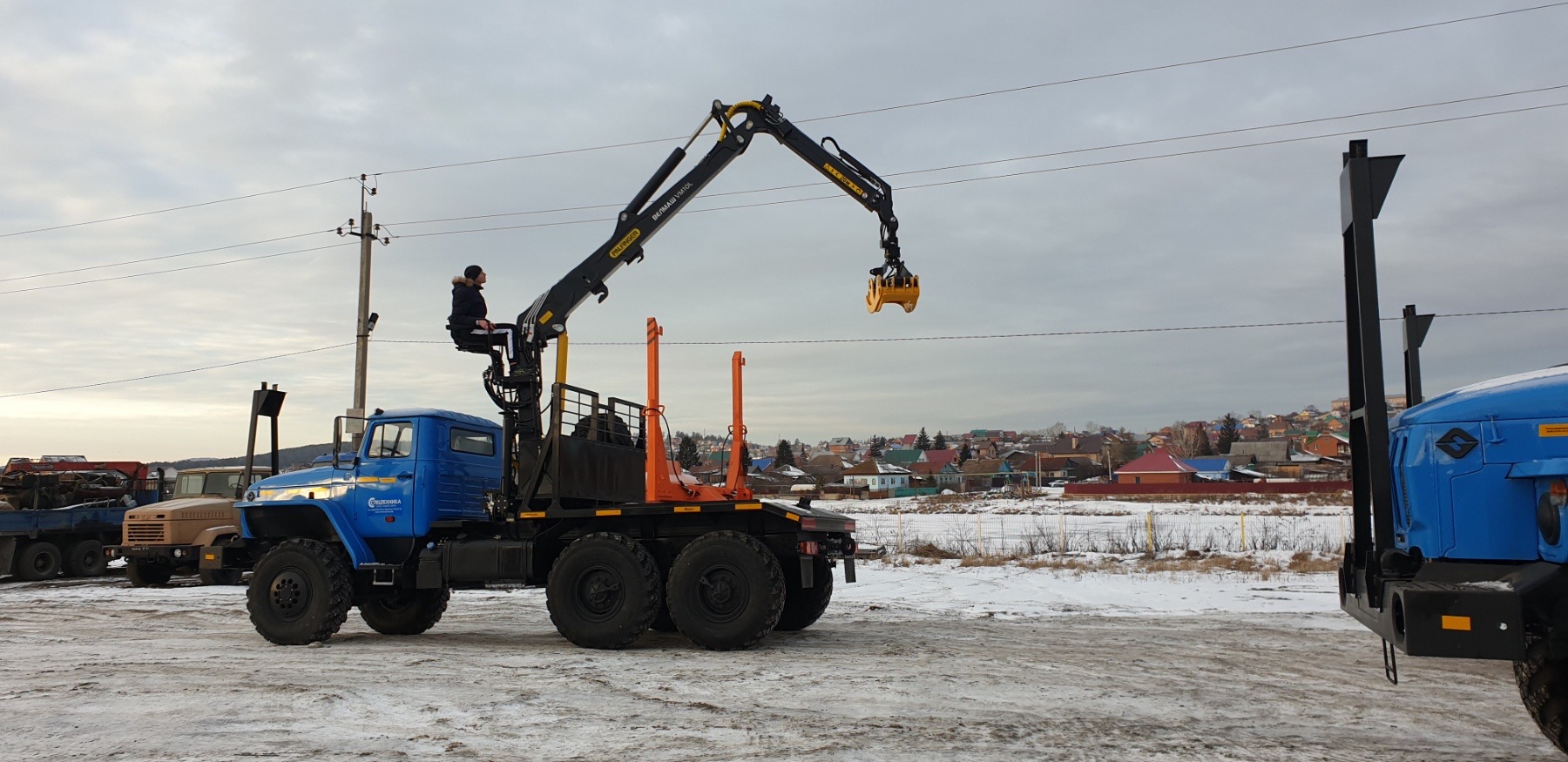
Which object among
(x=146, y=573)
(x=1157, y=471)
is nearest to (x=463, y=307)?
(x=146, y=573)

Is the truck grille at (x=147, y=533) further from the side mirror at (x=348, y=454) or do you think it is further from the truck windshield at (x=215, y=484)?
the side mirror at (x=348, y=454)

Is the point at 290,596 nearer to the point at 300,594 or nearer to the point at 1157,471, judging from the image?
the point at 300,594

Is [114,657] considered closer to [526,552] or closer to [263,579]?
[263,579]

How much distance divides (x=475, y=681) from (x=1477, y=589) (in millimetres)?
7277

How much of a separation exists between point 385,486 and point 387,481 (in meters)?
0.06

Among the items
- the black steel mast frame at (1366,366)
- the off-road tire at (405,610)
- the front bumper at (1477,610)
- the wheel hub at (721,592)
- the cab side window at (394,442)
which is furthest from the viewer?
the off-road tire at (405,610)

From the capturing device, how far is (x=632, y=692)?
27.4 ft

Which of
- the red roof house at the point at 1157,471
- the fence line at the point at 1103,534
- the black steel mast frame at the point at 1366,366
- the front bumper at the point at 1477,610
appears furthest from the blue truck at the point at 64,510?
the red roof house at the point at 1157,471

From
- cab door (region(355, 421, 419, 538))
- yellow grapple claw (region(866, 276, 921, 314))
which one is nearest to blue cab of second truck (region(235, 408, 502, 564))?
cab door (region(355, 421, 419, 538))

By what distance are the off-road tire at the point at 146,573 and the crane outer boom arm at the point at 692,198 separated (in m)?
11.4

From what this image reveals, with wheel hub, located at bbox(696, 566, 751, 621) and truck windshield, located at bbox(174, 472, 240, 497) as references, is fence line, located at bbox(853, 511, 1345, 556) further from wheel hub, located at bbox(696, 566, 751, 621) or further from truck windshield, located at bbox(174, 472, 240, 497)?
truck windshield, located at bbox(174, 472, 240, 497)

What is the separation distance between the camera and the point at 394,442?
11.8m

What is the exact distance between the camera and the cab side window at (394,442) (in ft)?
38.8

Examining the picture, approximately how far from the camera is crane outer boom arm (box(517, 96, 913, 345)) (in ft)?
42.2
